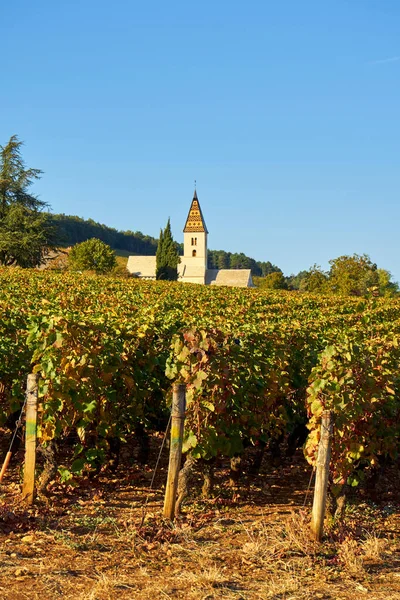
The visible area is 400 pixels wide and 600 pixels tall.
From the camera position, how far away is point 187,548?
18.6ft

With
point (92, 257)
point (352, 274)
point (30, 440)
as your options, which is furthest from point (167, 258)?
point (30, 440)

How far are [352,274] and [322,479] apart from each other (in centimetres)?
7197

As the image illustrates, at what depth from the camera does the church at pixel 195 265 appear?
110062 millimetres

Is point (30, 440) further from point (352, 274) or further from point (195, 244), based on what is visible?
point (195, 244)

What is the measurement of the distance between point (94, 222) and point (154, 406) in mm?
174467

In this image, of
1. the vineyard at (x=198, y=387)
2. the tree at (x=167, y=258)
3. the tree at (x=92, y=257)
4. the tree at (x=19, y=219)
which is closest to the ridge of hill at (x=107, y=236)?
the tree at (x=167, y=258)

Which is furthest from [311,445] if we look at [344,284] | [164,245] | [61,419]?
[164,245]

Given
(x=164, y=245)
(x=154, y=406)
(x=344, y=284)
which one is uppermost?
(x=164, y=245)

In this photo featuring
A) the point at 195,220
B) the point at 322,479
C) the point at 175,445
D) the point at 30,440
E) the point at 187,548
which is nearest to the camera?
the point at 187,548

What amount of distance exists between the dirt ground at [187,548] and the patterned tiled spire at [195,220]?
109118mm

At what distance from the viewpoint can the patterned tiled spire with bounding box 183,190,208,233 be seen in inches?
4577

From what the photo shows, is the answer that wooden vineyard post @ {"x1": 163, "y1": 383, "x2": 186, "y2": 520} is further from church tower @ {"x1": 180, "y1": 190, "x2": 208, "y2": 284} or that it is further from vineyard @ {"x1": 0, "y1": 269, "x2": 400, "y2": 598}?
church tower @ {"x1": 180, "y1": 190, "x2": 208, "y2": 284}

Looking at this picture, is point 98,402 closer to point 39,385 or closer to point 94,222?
point 39,385

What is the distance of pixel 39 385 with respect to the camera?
6.91 metres
